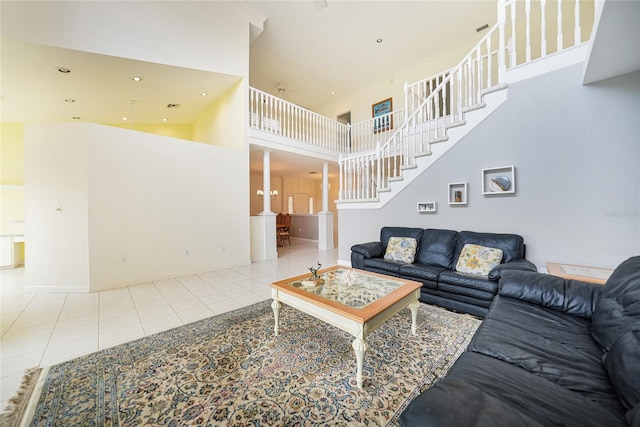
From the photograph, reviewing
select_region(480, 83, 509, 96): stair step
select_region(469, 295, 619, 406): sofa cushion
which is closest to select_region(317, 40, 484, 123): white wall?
select_region(480, 83, 509, 96): stair step

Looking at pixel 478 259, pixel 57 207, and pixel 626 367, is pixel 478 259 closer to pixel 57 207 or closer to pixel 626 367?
pixel 626 367

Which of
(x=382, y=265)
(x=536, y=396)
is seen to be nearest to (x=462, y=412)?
(x=536, y=396)

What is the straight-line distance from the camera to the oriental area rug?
4.52ft

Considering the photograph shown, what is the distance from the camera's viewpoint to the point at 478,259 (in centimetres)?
282

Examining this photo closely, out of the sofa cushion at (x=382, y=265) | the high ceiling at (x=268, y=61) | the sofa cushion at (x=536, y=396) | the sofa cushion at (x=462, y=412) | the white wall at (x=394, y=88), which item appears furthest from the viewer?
the white wall at (x=394, y=88)

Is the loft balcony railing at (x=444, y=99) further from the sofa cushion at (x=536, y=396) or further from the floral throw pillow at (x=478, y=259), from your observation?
the sofa cushion at (x=536, y=396)

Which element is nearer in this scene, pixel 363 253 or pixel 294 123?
pixel 363 253

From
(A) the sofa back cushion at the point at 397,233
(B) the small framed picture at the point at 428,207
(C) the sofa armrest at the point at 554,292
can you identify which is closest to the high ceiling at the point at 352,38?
(B) the small framed picture at the point at 428,207

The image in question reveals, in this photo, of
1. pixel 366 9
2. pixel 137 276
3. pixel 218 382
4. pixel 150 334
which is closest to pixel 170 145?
pixel 137 276

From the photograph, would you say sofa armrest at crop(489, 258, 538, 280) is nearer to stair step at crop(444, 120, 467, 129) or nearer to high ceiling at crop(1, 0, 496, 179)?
stair step at crop(444, 120, 467, 129)

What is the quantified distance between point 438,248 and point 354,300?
6.29 feet

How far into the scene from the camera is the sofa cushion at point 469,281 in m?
2.43

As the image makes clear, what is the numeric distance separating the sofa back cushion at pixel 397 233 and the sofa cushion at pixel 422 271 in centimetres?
57

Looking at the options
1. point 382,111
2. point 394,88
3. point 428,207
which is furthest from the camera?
point 382,111
